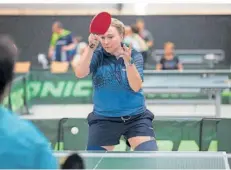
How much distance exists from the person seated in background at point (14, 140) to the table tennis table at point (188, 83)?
18.9 feet

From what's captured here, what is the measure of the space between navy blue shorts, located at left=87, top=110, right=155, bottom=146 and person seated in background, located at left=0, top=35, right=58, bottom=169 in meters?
1.84

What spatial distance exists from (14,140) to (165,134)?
3475 mm

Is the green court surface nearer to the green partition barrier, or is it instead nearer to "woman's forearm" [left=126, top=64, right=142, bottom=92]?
"woman's forearm" [left=126, top=64, right=142, bottom=92]

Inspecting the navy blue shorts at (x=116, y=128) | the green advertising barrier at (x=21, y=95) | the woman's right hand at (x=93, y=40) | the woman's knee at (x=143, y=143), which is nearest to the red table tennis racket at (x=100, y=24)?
the woman's right hand at (x=93, y=40)

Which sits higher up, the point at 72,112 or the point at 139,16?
the point at 139,16

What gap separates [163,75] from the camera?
332 inches

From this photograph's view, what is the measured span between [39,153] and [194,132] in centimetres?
350

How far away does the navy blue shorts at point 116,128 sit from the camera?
3582 mm

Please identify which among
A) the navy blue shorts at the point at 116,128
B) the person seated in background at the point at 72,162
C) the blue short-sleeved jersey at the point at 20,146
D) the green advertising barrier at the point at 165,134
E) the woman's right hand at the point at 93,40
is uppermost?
the woman's right hand at the point at 93,40

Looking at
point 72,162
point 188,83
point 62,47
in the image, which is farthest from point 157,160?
point 62,47

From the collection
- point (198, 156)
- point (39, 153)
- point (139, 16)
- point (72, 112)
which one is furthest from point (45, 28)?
point (39, 153)

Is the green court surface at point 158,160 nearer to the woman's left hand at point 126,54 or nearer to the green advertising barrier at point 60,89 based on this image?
the woman's left hand at point 126,54

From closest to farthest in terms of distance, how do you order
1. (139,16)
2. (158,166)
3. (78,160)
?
(78,160) < (158,166) < (139,16)

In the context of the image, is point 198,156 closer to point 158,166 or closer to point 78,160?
point 158,166
